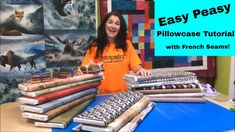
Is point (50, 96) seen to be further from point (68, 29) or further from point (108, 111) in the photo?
point (68, 29)

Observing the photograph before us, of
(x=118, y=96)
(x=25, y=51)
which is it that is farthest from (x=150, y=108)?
(x=25, y=51)

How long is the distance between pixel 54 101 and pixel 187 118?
486 mm

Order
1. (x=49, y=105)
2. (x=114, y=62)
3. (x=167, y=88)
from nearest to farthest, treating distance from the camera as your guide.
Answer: (x=49, y=105)
(x=167, y=88)
(x=114, y=62)

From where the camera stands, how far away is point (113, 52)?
1.94m

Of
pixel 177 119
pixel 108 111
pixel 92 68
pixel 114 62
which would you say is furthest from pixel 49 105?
pixel 114 62

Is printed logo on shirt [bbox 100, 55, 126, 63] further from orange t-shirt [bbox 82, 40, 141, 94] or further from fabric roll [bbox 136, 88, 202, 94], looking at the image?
fabric roll [bbox 136, 88, 202, 94]

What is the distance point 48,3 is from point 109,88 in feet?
2.79

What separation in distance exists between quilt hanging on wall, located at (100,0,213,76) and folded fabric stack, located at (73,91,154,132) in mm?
1276

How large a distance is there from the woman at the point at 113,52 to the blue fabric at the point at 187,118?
635 millimetres

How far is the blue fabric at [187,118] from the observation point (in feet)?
3.09

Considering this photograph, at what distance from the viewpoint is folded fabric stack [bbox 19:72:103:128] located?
0.96 m

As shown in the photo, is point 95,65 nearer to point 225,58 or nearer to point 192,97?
point 192,97

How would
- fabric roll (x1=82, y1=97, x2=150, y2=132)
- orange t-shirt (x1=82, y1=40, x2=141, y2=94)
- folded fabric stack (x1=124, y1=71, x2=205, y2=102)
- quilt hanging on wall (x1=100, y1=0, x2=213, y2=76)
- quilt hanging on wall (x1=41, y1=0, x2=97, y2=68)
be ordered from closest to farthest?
fabric roll (x1=82, y1=97, x2=150, y2=132) → folded fabric stack (x1=124, y1=71, x2=205, y2=102) → orange t-shirt (x1=82, y1=40, x2=141, y2=94) → quilt hanging on wall (x1=41, y1=0, x2=97, y2=68) → quilt hanging on wall (x1=100, y1=0, x2=213, y2=76)

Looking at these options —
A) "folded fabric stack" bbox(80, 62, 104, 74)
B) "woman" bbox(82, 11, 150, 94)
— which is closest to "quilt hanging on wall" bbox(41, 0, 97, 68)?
"woman" bbox(82, 11, 150, 94)
